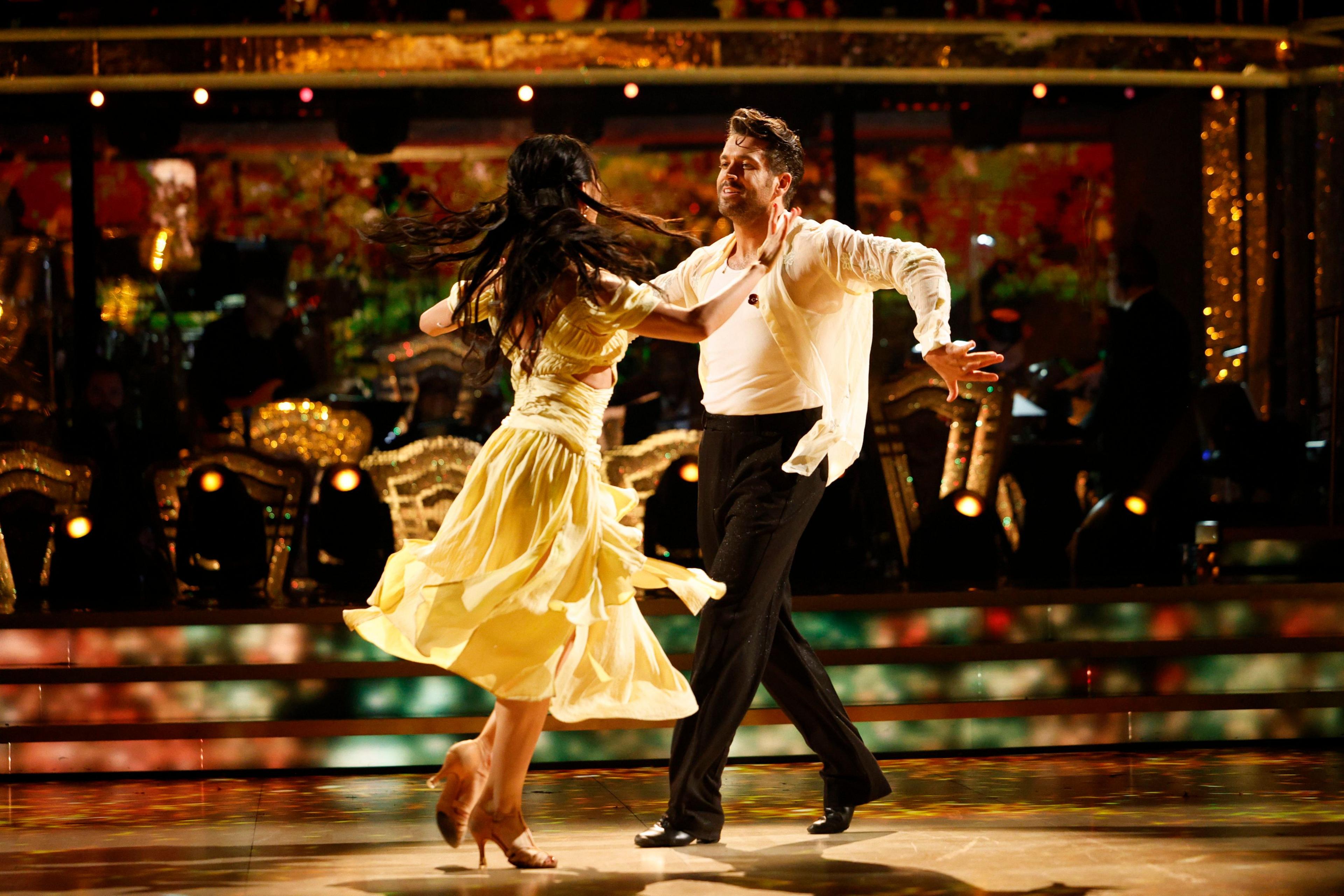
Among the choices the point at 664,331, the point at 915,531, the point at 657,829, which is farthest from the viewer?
the point at 915,531

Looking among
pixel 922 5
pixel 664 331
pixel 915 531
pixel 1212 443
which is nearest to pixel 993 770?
pixel 664 331

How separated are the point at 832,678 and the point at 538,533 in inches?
75.3

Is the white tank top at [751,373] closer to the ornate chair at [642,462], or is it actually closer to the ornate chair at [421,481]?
the ornate chair at [642,462]

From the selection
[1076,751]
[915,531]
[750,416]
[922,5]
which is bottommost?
[1076,751]

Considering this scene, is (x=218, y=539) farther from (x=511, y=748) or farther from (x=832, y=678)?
(x=511, y=748)

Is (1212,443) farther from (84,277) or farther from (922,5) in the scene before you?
(84,277)

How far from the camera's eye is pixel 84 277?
8031mm

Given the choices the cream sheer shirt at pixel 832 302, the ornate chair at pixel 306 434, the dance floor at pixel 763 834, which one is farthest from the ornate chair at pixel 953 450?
the cream sheer shirt at pixel 832 302

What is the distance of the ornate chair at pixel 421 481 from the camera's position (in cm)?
713

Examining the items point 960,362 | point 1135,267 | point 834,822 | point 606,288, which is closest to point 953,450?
point 1135,267

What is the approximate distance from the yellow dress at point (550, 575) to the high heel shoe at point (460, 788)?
0.18m

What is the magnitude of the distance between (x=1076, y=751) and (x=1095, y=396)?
12.0 ft

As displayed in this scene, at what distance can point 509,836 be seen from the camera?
10.4 ft

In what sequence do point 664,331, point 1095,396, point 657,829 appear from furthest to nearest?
point 1095,396
point 657,829
point 664,331
